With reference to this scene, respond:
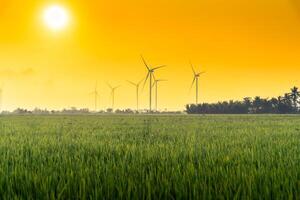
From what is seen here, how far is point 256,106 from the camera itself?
14612cm

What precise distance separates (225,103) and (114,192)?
477 feet

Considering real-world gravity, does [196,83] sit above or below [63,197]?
above

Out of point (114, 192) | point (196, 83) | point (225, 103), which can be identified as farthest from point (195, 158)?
point (225, 103)

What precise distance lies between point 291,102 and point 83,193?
147729mm

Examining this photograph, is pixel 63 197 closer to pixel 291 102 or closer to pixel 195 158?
pixel 195 158

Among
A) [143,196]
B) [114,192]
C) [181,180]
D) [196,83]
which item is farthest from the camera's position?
[196,83]

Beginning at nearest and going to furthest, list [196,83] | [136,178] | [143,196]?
[143,196] < [136,178] < [196,83]

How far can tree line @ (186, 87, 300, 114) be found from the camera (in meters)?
142

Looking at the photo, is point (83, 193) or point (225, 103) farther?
point (225, 103)

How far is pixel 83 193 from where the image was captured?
4406mm

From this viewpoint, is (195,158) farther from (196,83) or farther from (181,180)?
(196,83)

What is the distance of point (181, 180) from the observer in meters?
5.11

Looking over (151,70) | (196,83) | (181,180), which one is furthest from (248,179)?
(196,83)

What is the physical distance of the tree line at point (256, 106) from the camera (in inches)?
5595
